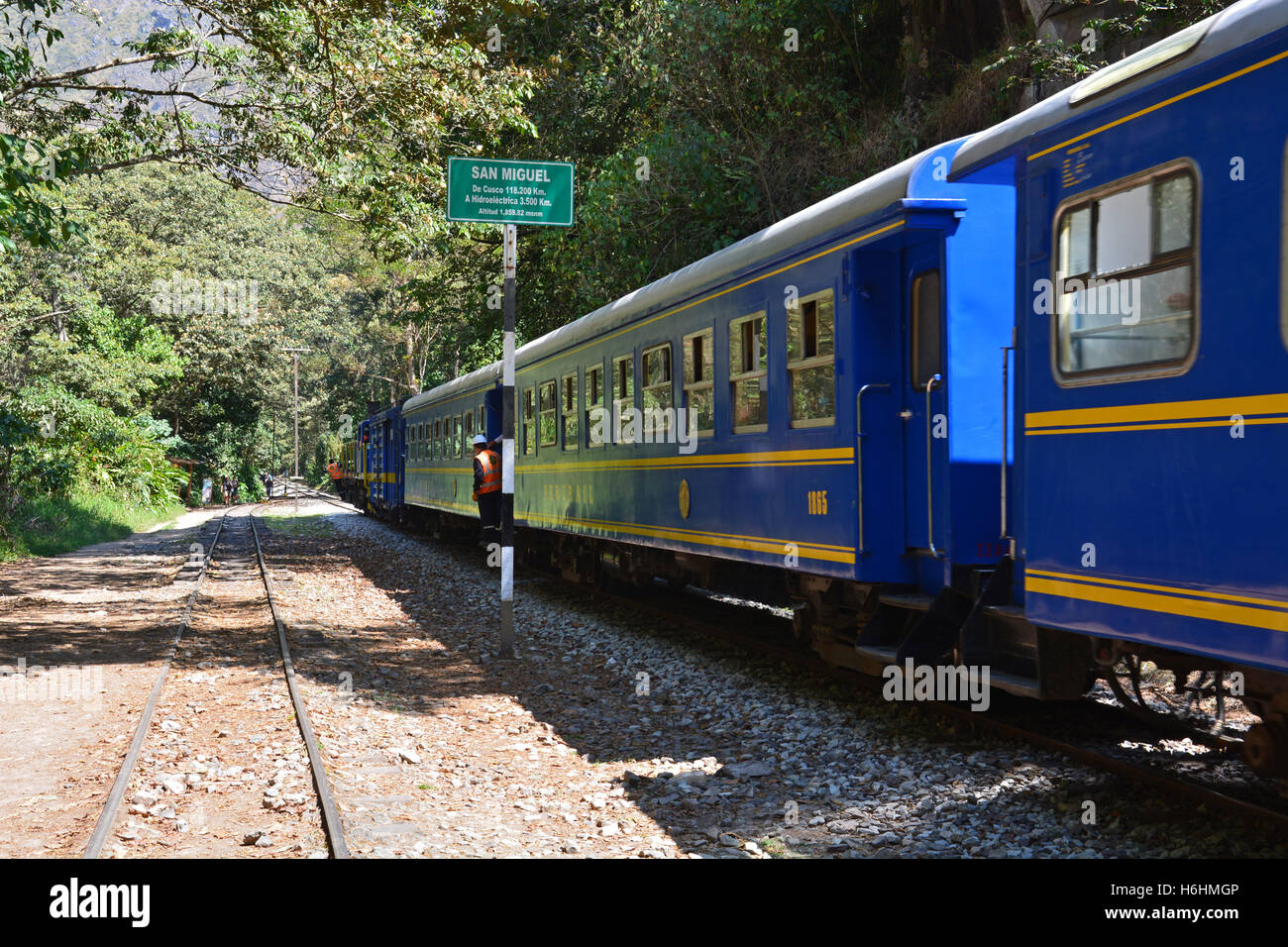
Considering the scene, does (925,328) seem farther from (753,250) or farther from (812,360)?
(753,250)

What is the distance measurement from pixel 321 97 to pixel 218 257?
35548mm

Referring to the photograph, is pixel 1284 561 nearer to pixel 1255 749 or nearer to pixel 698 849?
pixel 1255 749

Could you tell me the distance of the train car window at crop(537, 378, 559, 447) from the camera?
14.9 meters

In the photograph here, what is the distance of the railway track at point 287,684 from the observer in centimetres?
565

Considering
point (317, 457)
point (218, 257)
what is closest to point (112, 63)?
point (218, 257)

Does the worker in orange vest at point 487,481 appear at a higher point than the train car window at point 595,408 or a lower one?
lower

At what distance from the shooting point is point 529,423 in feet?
53.6

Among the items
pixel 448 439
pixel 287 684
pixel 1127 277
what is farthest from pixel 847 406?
pixel 448 439

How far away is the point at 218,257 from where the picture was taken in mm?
48031

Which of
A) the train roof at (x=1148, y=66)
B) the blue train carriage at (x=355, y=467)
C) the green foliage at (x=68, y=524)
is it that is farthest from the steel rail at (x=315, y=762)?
the blue train carriage at (x=355, y=467)

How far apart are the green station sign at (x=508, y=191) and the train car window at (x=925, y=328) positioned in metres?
3.96

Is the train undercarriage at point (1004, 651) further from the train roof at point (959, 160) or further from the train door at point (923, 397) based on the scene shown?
the train roof at point (959, 160)

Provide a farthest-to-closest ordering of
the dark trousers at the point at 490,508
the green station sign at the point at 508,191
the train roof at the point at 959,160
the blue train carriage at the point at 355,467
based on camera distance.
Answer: the blue train carriage at the point at 355,467 < the dark trousers at the point at 490,508 < the green station sign at the point at 508,191 < the train roof at the point at 959,160

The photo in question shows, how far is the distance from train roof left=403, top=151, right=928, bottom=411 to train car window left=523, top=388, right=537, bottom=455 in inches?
49.3
